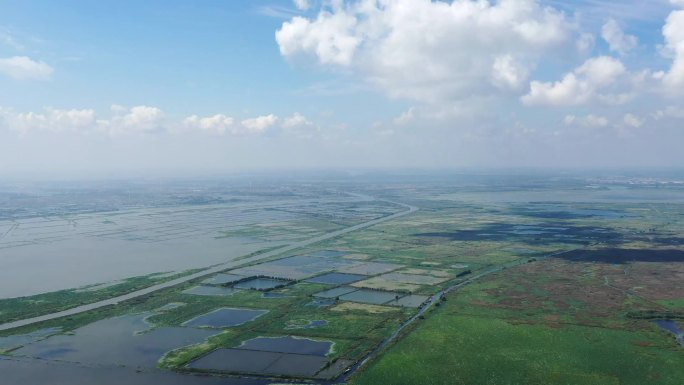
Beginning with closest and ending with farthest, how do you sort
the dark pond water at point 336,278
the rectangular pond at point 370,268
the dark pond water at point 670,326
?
1. the dark pond water at point 670,326
2. the dark pond water at point 336,278
3. the rectangular pond at point 370,268

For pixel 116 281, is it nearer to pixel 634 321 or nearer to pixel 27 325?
pixel 27 325

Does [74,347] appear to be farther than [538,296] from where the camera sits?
No

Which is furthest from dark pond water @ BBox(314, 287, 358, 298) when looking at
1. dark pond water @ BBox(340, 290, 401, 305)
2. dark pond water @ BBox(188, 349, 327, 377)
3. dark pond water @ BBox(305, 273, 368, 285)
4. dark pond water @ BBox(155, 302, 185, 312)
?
dark pond water @ BBox(188, 349, 327, 377)

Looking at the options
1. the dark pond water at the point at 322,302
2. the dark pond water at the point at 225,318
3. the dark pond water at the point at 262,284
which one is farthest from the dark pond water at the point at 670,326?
the dark pond water at the point at 262,284

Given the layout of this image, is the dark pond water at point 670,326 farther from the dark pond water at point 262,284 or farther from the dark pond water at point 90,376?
the dark pond water at point 262,284

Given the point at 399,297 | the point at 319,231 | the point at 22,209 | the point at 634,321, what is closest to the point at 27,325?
the point at 399,297

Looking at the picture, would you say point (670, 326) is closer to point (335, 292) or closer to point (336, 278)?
point (335, 292)

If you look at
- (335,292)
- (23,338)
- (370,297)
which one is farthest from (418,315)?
(23,338)
